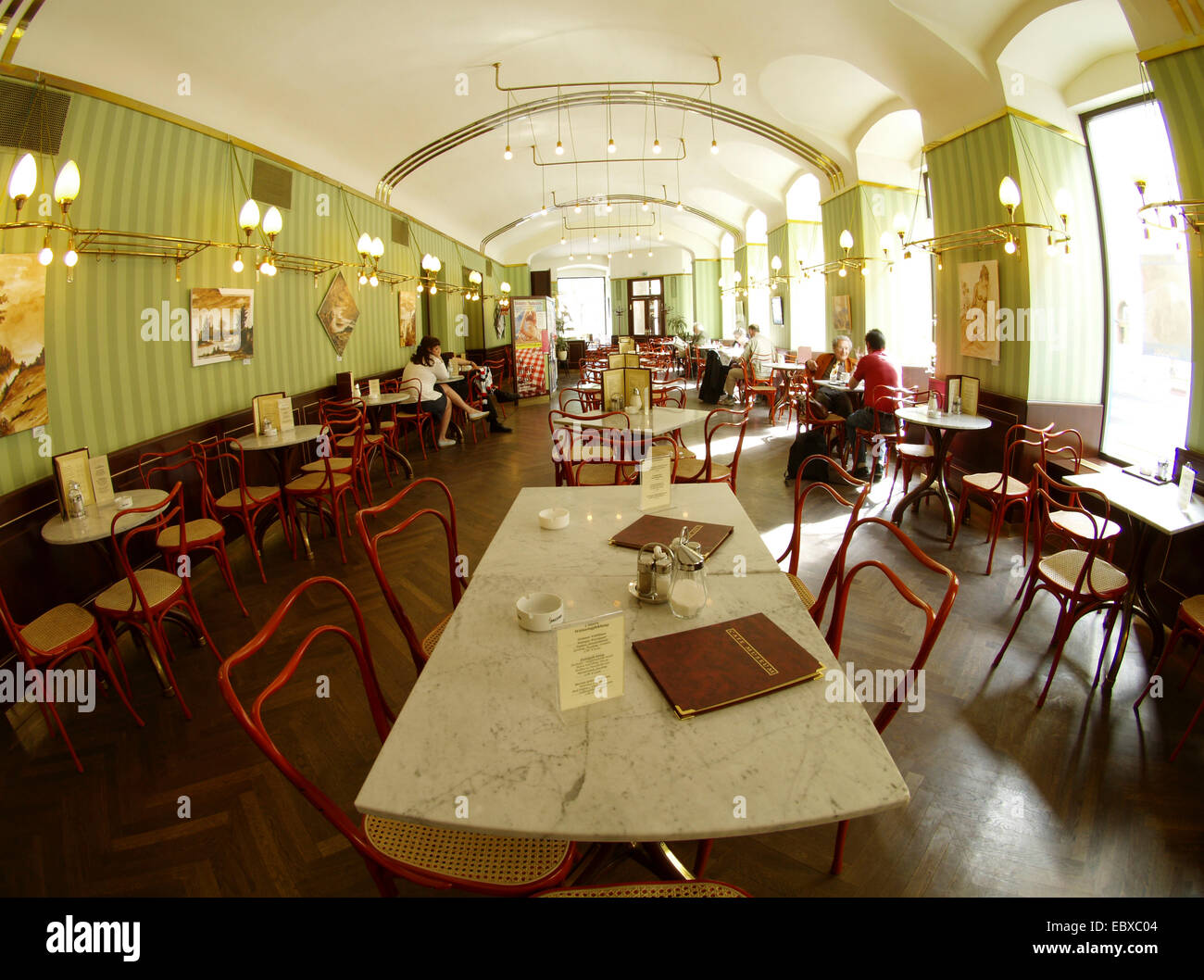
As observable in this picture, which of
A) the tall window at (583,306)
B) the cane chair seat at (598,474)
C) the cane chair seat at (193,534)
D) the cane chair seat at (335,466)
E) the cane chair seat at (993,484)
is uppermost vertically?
the tall window at (583,306)

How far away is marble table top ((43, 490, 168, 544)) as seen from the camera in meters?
2.97

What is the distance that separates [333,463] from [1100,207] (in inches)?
255

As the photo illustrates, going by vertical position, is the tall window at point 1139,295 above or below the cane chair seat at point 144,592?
above

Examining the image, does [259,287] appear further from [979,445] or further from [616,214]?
[616,214]

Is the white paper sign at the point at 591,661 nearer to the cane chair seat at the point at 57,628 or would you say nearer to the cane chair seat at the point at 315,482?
the cane chair seat at the point at 57,628

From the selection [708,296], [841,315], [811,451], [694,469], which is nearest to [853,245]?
[841,315]

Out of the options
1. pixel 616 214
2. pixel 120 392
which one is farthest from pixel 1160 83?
pixel 616 214

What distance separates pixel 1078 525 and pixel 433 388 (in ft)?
22.9

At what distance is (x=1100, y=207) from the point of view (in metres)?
4.91

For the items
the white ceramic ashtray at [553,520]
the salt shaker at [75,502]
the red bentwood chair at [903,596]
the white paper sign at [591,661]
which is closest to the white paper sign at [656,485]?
the white ceramic ashtray at [553,520]

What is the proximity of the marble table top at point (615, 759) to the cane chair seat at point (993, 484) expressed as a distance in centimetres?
339

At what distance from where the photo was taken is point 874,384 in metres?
6.02

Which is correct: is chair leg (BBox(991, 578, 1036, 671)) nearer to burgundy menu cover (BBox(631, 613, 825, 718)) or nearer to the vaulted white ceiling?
burgundy menu cover (BBox(631, 613, 825, 718))

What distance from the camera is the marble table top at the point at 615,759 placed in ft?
3.41
